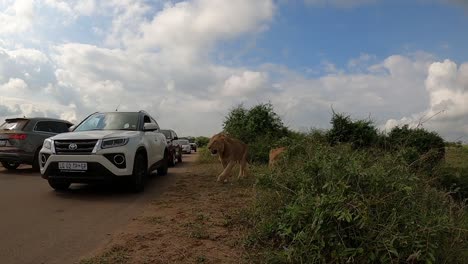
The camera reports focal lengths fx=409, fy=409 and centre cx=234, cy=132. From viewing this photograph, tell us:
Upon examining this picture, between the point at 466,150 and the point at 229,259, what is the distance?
1517 cm

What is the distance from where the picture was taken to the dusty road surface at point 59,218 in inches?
185

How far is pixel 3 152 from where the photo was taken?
12.5 meters

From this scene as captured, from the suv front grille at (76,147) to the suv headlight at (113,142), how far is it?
18 centimetres

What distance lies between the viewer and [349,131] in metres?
14.0

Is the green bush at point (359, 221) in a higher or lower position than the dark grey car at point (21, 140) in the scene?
lower

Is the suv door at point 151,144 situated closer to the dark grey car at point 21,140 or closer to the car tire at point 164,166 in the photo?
the car tire at point 164,166

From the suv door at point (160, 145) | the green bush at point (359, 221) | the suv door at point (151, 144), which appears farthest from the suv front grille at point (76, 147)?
the green bush at point (359, 221)

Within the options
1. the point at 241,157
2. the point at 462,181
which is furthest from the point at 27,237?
the point at 462,181

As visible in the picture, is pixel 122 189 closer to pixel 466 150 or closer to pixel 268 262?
pixel 268 262

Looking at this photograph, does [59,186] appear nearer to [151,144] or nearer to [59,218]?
[151,144]

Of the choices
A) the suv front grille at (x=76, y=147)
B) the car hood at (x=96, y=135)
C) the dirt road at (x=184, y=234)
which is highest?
the car hood at (x=96, y=135)

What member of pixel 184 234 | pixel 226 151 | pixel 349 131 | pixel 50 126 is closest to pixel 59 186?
pixel 226 151

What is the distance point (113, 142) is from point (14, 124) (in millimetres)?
6615

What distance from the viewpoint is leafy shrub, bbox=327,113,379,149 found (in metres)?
13.7
